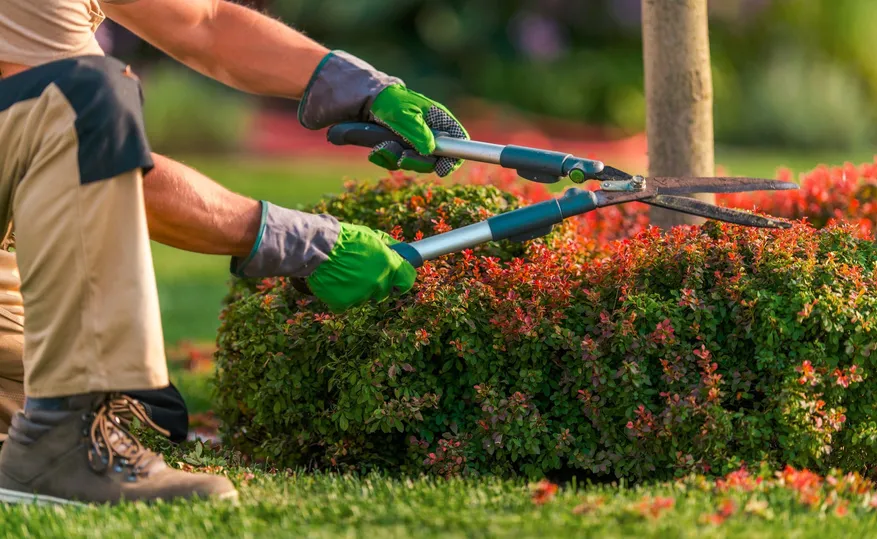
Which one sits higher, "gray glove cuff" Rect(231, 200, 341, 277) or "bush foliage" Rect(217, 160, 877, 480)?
"gray glove cuff" Rect(231, 200, 341, 277)

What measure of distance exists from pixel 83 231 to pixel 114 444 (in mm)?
542

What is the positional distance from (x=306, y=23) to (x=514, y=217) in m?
11.5

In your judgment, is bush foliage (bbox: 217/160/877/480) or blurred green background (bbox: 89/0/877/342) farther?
blurred green background (bbox: 89/0/877/342)

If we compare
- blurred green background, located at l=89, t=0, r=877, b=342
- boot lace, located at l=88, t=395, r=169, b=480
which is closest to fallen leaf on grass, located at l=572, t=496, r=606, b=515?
boot lace, located at l=88, t=395, r=169, b=480

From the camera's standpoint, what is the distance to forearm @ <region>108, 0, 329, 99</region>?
11.6ft

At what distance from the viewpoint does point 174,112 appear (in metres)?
12.7

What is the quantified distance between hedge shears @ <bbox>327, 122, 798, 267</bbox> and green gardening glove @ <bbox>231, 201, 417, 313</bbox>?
0.16 metres

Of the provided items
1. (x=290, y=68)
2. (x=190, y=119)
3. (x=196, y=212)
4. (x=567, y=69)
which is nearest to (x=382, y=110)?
(x=290, y=68)

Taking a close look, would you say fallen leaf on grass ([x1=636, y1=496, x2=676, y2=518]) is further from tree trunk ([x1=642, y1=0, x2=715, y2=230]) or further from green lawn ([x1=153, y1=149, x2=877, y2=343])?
green lawn ([x1=153, y1=149, x2=877, y2=343])

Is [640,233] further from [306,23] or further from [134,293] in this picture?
[306,23]

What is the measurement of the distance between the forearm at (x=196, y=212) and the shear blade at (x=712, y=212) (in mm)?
1173

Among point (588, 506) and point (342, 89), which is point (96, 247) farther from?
point (588, 506)

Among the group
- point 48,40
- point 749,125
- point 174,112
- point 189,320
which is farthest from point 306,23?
point 48,40

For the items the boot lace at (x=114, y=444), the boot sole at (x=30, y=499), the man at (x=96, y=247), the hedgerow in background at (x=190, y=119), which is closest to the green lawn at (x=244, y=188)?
the hedgerow in background at (x=190, y=119)
